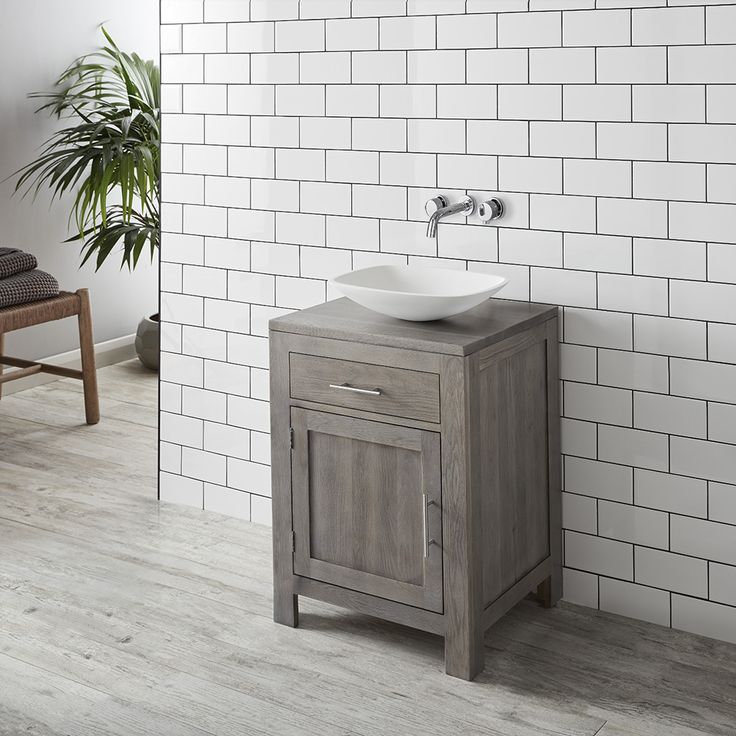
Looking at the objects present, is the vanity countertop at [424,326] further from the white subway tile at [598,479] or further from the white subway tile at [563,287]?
the white subway tile at [598,479]

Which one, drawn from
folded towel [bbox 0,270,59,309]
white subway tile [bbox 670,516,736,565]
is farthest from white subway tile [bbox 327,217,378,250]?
folded towel [bbox 0,270,59,309]

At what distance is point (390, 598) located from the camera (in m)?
2.55

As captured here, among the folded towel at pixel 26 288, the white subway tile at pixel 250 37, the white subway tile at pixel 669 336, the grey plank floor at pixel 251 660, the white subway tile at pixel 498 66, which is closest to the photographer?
the grey plank floor at pixel 251 660

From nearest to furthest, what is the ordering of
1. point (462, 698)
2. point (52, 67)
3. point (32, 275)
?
point (462, 698)
point (32, 275)
point (52, 67)

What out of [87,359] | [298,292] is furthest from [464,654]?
[87,359]

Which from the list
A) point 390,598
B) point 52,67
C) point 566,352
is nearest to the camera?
point 390,598

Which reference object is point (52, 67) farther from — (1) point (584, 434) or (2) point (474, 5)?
(1) point (584, 434)

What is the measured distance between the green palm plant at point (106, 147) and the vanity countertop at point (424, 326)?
73.2 inches

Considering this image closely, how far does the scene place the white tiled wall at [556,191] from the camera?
2.49 m

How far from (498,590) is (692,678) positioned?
1.60ft

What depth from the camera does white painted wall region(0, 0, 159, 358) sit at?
15.4 ft

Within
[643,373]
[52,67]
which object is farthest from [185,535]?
[52,67]

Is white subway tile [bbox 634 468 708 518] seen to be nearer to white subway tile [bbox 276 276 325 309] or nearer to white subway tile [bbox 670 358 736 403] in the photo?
white subway tile [bbox 670 358 736 403]

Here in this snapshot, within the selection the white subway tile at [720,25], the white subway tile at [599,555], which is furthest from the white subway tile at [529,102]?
the white subway tile at [599,555]
